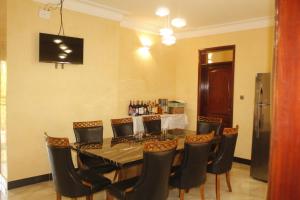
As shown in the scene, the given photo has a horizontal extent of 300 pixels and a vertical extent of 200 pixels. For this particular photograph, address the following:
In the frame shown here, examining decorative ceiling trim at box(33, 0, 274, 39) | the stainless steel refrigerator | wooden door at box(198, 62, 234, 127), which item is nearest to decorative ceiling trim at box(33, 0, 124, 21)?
decorative ceiling trim at box(33, 0, 274, 39)

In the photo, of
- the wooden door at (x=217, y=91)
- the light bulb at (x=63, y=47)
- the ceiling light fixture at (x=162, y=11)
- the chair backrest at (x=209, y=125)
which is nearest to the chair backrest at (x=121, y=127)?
the chair backrest at (x=209, y=125)

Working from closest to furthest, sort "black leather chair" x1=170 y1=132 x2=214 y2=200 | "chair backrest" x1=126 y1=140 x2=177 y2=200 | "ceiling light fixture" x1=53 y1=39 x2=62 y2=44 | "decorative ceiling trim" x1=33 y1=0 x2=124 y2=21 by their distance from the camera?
"chair backrest" x1=126 y1=140 x2=177 y2=200, "black leather chair" x1=170 y1=132 x2=214 y2=200, "ceiling light fixture" x1=53 y1=39 x2=62 y2=44, "decorative ceiling trim" x1=33 y1=0 x2=124 y2=21

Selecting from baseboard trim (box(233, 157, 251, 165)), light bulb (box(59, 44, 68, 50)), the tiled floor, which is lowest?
the tiled floor

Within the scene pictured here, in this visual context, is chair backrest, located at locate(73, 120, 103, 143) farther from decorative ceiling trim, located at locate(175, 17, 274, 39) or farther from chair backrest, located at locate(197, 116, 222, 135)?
decorative ceiling trim, located at locate(175, 17, 274, 39)

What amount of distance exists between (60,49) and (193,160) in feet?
8.38

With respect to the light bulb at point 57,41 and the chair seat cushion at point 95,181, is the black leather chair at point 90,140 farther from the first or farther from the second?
the light bulb at point 57,41

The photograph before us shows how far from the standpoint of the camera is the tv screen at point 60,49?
3.55 m

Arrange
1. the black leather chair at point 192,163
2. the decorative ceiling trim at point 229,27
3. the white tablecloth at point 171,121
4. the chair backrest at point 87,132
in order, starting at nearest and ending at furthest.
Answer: the black leather chair at point 192,163 < the chair backrest at point 87,132 < the decorative ceiling trim at point 229,27 < the white tablecloth at point 171,121

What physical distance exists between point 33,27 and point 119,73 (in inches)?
73.5

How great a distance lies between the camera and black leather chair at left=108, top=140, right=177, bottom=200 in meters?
2.14

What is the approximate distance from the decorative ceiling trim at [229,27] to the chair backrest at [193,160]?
9.05 ft

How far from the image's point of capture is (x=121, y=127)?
3.68 m

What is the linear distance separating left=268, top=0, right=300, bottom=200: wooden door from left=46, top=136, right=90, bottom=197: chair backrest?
1.92m

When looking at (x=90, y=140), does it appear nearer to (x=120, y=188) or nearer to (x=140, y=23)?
(x=120, y=188)
